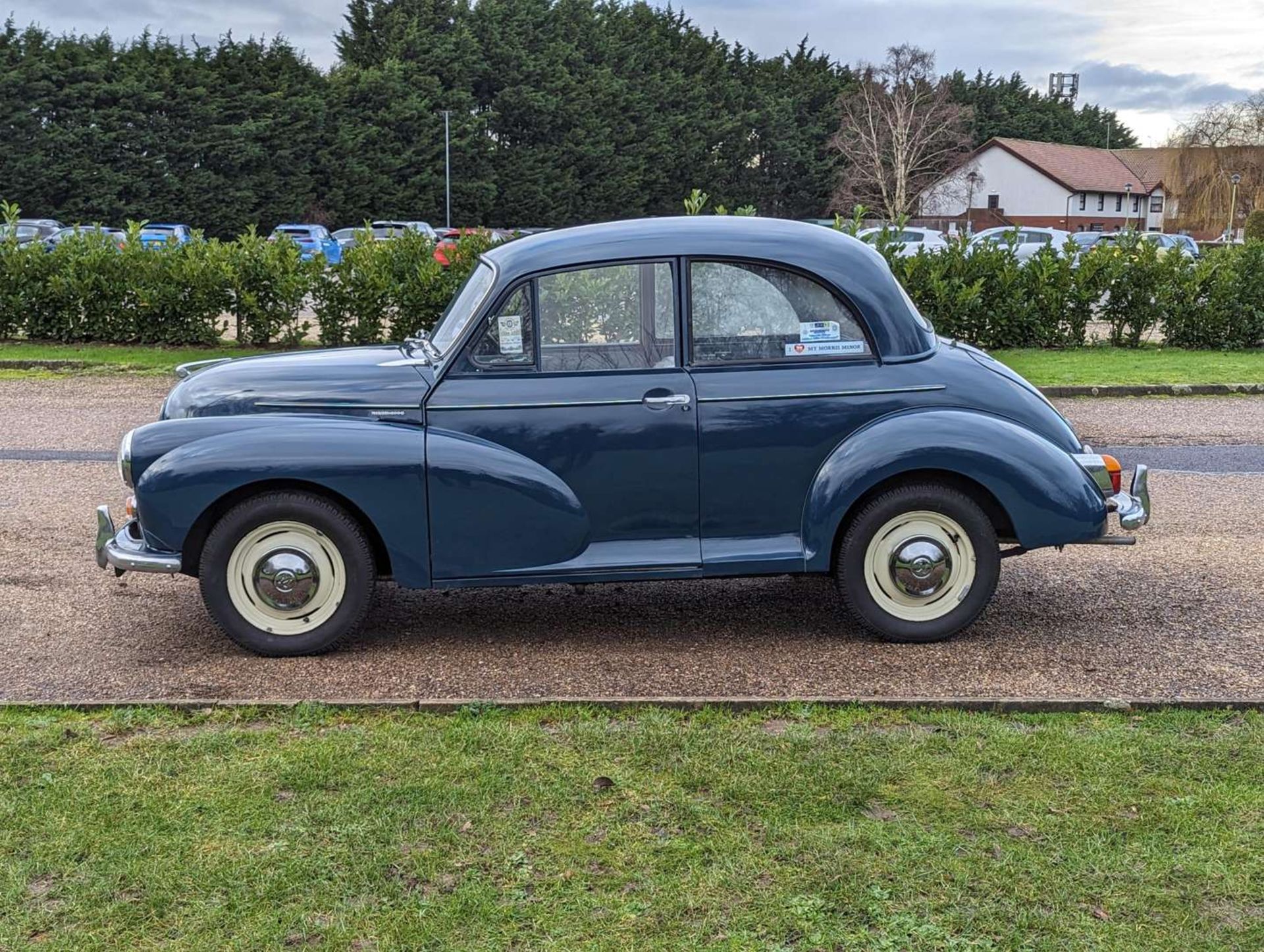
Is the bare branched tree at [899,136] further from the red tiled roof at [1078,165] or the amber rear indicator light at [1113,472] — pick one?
the amber rear indicator light at [1113,472]

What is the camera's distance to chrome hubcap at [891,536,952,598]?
5.39 meters

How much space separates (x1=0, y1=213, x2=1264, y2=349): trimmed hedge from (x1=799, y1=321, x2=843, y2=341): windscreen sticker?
32.8ft

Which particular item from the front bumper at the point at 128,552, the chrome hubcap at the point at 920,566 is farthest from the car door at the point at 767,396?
the front bumper at the point at 128,552

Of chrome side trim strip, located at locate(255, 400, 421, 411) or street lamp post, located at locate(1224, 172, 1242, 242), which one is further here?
street lamp post, located at locate(1224, 172, 1242, 242)

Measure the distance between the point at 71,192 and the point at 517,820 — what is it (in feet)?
178

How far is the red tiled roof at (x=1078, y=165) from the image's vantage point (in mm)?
82125

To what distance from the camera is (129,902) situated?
131 inches

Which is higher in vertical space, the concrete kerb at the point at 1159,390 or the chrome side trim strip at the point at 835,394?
the chrome side trim strip at the point at 835,394

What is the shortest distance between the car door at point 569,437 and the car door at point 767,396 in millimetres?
112

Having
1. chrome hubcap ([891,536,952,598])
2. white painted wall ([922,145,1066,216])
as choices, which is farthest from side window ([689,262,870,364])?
white painted wall ([922,145,1066,216])

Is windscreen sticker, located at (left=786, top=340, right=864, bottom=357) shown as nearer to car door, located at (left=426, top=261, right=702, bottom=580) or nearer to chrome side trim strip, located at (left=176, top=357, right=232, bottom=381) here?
car door, located at (left=426, top=261, right=702, bottom=580)

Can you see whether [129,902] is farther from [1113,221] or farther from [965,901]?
[1113,221]

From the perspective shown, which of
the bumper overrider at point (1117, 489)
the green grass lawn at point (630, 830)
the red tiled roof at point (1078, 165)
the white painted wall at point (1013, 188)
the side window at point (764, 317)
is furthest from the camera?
the white painted wall at point (1013, 188)

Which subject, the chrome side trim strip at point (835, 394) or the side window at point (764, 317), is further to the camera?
the side window at point (764, 317)
